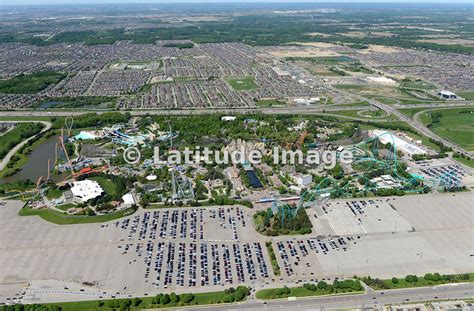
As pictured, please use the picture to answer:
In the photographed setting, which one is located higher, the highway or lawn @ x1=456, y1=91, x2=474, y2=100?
lawn @ x1=456, y1=91, x2=474, y2=100

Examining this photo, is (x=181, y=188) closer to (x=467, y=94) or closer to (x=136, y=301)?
(x=136, y=301)

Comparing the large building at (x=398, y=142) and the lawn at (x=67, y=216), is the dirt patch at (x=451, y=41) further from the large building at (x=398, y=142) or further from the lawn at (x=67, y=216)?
the lawn at (x=67, y=216)

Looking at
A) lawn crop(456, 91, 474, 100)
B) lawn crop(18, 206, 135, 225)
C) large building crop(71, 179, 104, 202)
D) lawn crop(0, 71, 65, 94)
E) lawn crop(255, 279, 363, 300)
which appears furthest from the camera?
lawn crop(0, 71, 65, 94)

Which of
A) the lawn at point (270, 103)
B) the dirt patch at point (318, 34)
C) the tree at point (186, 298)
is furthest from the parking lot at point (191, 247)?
the dirt patch at point (318, 34)

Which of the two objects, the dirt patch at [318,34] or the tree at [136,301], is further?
the dirt patch at [318,34]

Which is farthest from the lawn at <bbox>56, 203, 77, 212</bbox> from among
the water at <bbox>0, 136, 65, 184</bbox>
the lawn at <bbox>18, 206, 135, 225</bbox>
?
the water at <bbox>0, 136, 65, 184</bbox>

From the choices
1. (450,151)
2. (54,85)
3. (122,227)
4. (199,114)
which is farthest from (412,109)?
(54,85)

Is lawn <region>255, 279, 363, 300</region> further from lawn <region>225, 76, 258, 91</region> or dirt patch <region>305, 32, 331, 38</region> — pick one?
dirt patch <region>305, 32, 331, 38</region>
